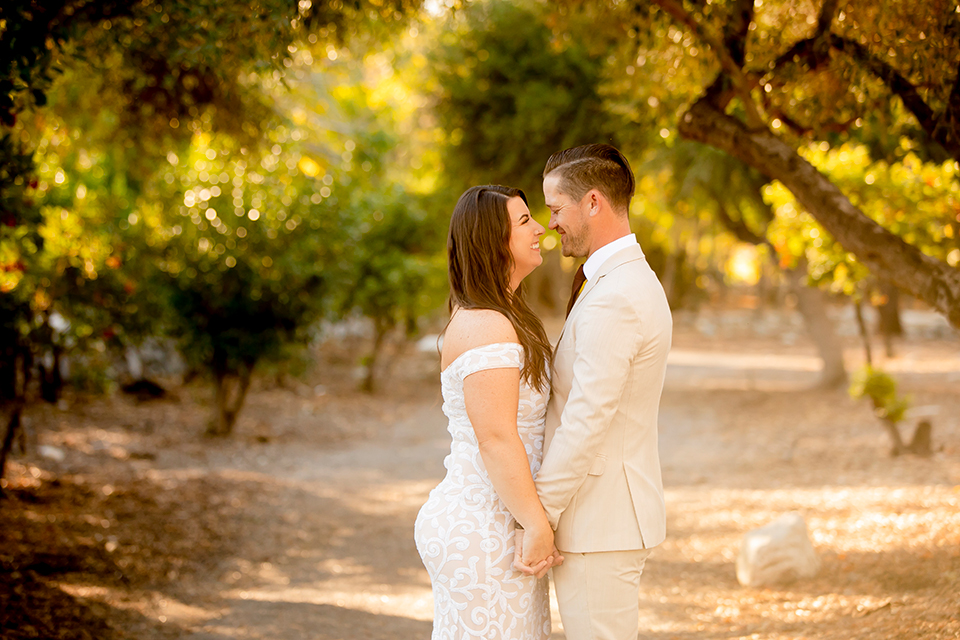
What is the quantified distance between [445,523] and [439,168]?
14.8 metres

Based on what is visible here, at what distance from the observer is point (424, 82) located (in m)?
15.2

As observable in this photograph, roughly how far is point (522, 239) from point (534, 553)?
1.09 meters

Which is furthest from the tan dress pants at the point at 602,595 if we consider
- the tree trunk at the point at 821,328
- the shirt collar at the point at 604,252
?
the tree trunk at the point at 821,328

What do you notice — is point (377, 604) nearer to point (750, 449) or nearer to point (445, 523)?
point (445, 523)

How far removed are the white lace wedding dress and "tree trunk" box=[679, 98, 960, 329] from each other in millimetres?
2850

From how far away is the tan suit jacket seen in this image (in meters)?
2.56

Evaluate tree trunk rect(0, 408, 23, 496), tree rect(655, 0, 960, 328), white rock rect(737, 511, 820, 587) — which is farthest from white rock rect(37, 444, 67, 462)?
tree rect(655, 0, 960, 328)

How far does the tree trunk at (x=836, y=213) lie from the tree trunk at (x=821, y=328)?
10781 mm

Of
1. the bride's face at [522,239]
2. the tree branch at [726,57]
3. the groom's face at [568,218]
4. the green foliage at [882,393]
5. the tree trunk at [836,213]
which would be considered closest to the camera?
the groom's face at [568,218]

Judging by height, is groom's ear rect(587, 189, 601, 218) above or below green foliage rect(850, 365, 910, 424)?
above

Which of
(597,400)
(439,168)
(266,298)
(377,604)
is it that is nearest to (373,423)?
(266,298)

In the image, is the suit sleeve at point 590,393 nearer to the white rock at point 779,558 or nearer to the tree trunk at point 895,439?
the white rock at point 779,558

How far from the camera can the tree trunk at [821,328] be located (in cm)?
1504

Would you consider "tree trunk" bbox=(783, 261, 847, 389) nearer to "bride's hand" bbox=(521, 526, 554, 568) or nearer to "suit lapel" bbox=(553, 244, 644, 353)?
"suit lapel" bbox=(553, 244, 644, 353)
